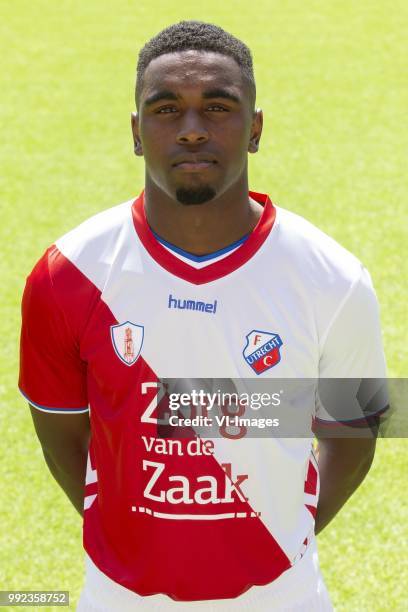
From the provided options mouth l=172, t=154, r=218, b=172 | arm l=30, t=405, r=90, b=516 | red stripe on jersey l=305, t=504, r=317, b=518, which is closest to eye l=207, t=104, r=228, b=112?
mouth l=172, t=154, r=218, b=172

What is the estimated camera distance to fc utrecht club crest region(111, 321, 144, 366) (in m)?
2.62

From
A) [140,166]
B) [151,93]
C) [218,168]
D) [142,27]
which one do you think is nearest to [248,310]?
[218,168]

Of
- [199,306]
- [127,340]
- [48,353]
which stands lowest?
[48,353]

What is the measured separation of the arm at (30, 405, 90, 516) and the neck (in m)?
0.65

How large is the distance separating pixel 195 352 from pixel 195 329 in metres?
0.06

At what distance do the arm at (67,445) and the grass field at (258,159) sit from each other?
161 cm

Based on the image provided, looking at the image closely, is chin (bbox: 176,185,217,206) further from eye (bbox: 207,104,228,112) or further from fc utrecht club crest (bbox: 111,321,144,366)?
fc utrecht club crest (bbox: 111,321,144,366)

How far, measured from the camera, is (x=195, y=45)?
2547 mm

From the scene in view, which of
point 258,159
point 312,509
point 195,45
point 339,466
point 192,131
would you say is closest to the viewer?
point 192,131

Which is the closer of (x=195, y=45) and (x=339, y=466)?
(x=195, y=45)

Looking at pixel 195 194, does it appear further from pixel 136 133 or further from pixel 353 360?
pixel 353 360

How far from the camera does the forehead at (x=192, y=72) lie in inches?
97.7

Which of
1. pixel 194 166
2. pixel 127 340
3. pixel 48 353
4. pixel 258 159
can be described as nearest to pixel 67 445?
pixel 48 353

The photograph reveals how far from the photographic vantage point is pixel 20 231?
26.0 ft
